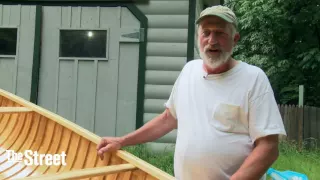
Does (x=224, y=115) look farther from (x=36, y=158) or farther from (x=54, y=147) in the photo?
(x=36, y=158)

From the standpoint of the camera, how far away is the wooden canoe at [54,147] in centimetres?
270

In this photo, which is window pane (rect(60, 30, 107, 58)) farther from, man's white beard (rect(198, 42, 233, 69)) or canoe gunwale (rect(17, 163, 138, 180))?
man's white beard (rect(198, 42, 233, 69))

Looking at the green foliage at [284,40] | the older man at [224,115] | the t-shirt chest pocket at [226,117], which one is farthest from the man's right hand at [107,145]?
the green foliage at [284,40]

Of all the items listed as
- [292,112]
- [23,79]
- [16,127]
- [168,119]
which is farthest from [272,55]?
[168,119]

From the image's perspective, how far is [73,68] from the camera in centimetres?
545

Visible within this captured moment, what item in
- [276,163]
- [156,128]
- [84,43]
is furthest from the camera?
[84,43]

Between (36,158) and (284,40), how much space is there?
10996mm

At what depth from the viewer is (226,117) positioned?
5.35 ft

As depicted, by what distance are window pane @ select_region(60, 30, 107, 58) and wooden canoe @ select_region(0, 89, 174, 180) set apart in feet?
3.97

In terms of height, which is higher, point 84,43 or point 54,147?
point 84,43

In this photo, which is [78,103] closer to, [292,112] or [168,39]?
[168,39]

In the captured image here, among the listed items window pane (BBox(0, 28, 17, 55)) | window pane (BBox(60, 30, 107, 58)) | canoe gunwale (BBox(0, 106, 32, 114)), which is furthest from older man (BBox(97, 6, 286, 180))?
window pane (BBox(0, 28, 17, 55))

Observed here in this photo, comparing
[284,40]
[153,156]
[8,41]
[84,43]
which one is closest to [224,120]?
[153,156]

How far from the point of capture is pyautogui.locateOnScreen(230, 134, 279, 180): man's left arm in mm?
1547
